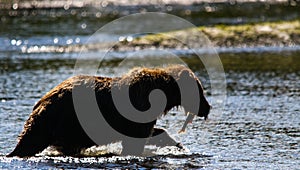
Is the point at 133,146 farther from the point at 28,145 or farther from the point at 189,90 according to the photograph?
the point at 28,145

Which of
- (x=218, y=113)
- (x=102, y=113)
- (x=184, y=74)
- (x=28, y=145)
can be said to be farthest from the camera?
(x=218, y=113)

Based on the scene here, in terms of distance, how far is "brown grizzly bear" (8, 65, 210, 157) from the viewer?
1312cm

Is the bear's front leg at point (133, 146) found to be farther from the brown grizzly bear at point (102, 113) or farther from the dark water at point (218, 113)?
the dark water at point (218, 113)

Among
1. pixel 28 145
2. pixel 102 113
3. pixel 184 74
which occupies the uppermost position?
pixel 184 74

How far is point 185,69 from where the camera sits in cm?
1413

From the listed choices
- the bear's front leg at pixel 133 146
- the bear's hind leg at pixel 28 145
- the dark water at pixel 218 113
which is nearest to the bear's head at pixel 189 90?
the dark water at pixel 218 113

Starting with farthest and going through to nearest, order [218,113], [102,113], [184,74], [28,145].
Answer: [218,113]
[184,74]
[102,113]
[28,145]

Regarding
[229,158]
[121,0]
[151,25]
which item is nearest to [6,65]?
[151,25]

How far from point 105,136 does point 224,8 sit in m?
37.1

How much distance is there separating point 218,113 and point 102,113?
480 cm

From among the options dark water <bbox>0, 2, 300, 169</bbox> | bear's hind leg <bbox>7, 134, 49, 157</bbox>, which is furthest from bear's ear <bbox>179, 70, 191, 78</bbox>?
bear's hind leg <bbox>7, 134, 49, 157</bbox>

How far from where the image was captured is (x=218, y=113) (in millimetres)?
17672

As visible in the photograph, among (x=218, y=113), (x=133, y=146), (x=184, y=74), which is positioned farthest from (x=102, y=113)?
(x=218, y=113)

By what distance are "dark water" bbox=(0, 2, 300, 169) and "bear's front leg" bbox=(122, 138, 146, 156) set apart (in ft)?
0.60
